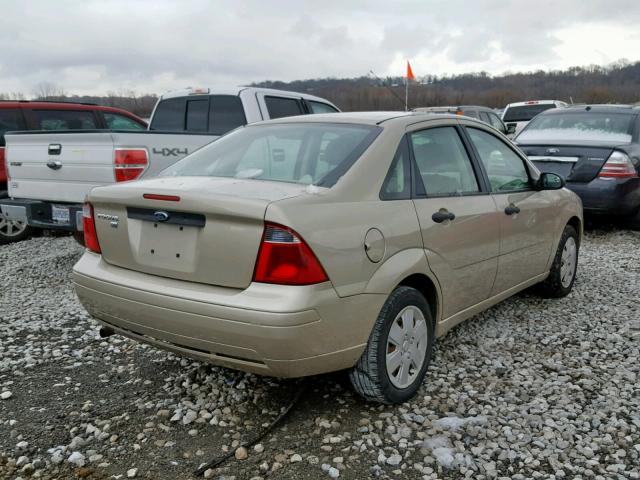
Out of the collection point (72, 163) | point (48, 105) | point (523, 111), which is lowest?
point (523, 111)

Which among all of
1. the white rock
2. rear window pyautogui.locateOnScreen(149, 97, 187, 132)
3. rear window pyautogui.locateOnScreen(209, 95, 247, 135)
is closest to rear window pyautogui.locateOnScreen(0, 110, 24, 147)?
rear window pyautogui.locateOnScreen(149, 97, 187, 132)

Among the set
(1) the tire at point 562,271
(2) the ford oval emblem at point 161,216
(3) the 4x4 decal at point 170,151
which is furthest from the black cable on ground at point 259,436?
(3) the 4x4 decal at point 170,151

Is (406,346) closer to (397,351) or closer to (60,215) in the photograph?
(397,351)

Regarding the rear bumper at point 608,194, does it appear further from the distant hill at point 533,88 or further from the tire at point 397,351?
the distant hill at point 533,88

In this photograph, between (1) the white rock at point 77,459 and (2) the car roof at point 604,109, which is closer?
(1) the white rock at point 77,459

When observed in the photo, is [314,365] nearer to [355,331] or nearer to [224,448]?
[355,331]

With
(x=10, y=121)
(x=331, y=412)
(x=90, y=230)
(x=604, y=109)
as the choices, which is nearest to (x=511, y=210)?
(x=331, y=412)

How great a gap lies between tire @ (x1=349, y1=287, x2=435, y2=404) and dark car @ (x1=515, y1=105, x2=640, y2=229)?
5135 mm

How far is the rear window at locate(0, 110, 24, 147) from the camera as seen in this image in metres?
8.04

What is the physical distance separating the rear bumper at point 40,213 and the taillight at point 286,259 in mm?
3377

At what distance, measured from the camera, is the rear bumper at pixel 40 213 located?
555 centimetres

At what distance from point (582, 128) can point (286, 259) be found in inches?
282

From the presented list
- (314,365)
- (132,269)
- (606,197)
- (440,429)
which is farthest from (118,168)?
(606,197)

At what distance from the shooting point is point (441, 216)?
342 cm
